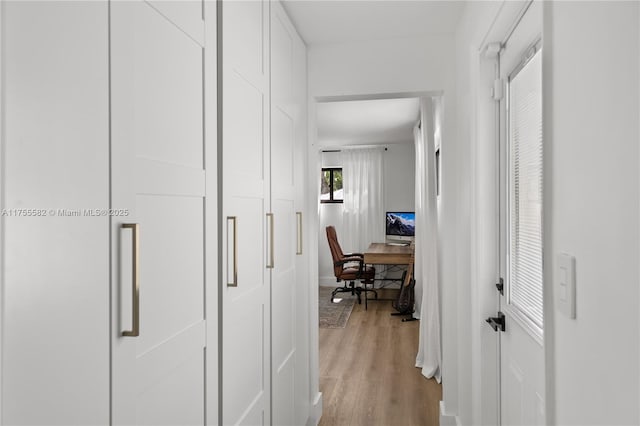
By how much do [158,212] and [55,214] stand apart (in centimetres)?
34

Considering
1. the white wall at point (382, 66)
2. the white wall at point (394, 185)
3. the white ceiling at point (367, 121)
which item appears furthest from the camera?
the white wall at point (394, 185)

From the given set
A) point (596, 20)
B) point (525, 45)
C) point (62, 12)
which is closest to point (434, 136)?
point (525, 45)

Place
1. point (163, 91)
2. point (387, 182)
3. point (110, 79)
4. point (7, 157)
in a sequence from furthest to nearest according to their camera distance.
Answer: point (387, 182) → point (163, 91) → point (110, 79) → point (7, 157)

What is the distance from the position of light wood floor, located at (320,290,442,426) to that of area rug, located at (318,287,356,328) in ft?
0.60

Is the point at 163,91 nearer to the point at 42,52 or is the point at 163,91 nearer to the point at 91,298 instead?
the point at 42,52

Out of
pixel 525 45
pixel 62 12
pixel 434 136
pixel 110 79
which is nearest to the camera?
pixel 62 12

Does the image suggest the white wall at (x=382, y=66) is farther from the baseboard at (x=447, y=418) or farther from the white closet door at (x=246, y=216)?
the baseboard at (x=447, y=418)

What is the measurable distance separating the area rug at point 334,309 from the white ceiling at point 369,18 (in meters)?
3.58

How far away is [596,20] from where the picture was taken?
80 centimetres

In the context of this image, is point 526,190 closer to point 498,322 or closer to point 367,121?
point 498,322

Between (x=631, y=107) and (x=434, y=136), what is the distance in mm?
3398

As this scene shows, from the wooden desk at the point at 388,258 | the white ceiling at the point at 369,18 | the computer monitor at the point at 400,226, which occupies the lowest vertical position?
the wooden desk at the point at 388,258

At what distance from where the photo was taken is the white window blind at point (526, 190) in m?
1.45

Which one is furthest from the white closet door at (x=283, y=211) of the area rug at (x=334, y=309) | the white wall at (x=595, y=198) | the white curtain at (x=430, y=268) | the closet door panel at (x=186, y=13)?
the area rug at (x=334, y=309)
